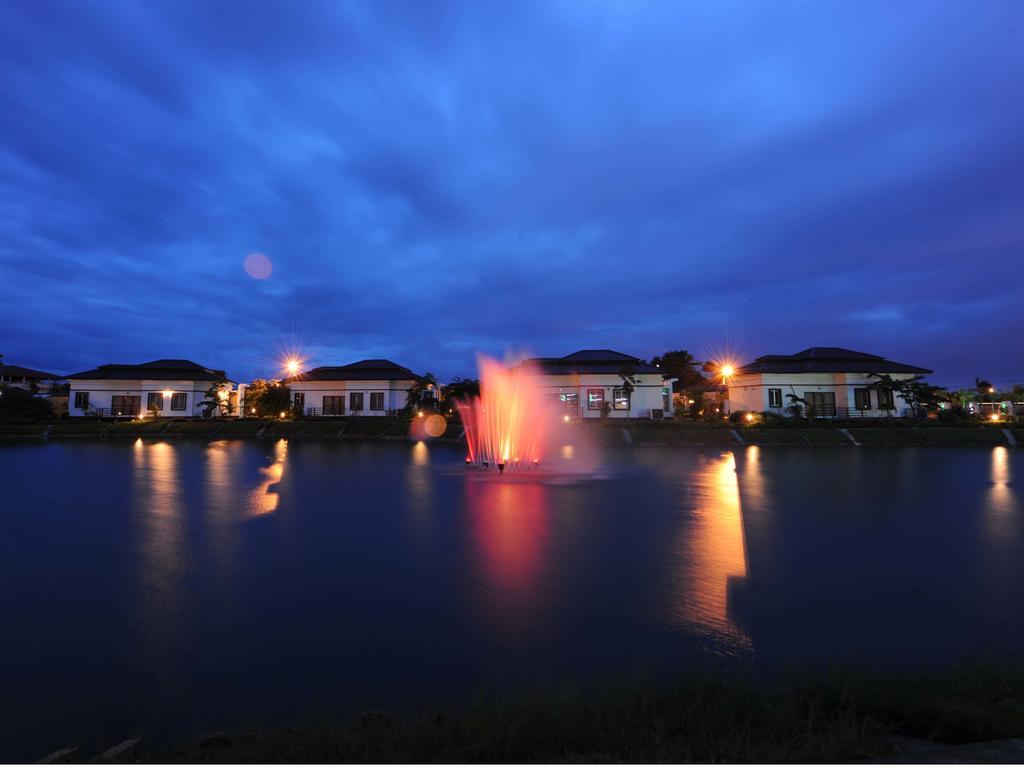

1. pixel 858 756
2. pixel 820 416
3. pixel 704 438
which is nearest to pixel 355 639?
pixel 858 756

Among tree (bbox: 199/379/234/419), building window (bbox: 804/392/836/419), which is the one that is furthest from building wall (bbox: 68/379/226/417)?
building window (bbox: 804/392/836/419)

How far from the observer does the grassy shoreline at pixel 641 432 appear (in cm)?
3547

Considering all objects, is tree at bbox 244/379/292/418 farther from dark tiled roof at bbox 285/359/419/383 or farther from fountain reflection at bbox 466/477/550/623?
fountain reflection at bbox 466/477/550/623

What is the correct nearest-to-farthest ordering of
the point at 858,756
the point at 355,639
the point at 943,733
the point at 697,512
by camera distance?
the point at 858,756
the point at 943,733
the point at 355,639
the point at 697,512

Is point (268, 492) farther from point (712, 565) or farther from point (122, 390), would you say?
point (122, 390)

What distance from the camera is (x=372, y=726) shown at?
4074 millimetres

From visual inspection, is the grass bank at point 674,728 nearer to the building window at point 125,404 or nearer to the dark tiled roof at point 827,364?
the dark tiled roof at point 827,364

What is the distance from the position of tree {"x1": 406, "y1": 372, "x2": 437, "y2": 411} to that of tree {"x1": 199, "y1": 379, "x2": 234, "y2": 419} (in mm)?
21696

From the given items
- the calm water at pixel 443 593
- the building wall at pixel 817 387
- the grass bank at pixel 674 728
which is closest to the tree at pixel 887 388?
the building wall at pixel 817 387

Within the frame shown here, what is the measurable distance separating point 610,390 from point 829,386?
2045 centimetres

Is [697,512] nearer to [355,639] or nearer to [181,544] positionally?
[355,639]

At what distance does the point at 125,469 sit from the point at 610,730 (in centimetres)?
2537

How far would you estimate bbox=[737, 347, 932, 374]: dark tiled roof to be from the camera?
4556 cm

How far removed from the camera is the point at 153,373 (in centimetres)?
→ 5566
